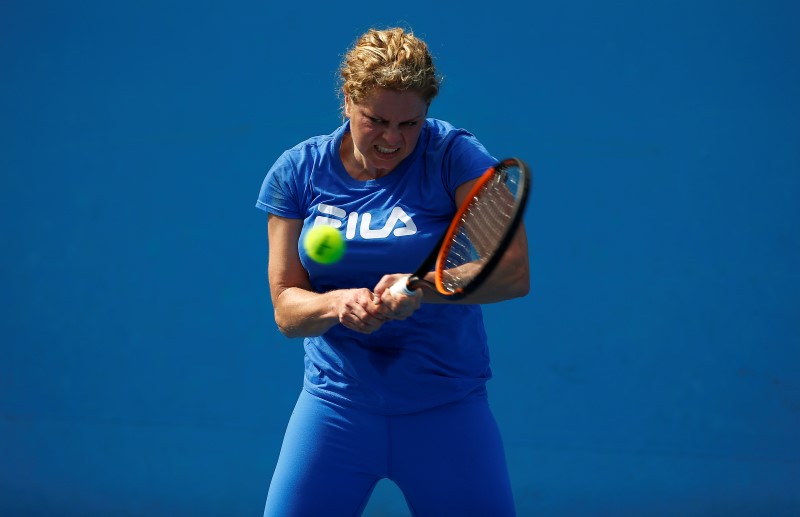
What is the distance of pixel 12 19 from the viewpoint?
13.6 feet

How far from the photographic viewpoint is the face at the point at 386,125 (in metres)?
2.22

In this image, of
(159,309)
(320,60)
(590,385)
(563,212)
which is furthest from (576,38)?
(159,309)

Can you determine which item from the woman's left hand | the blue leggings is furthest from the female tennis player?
the woman's left hand

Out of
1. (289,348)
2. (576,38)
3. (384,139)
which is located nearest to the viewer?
(384,139)

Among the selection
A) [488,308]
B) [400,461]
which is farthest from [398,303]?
[488,308]

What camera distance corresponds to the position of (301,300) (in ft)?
7.72

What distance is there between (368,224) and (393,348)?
29 centimetres

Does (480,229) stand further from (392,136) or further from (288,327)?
(288,327)

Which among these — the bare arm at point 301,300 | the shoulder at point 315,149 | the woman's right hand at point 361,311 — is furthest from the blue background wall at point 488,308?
the woman's right hand at point 361,311

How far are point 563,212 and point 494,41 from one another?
0.69 m

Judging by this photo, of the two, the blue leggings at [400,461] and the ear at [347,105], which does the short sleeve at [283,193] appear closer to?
the ear at [347,105]

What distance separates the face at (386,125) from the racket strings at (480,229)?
221 millimetres

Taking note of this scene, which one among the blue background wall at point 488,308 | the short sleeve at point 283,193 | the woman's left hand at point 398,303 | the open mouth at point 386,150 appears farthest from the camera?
the blue background wall at point 488,308

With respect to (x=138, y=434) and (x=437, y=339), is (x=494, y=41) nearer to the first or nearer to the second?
(x=437, y=339)
